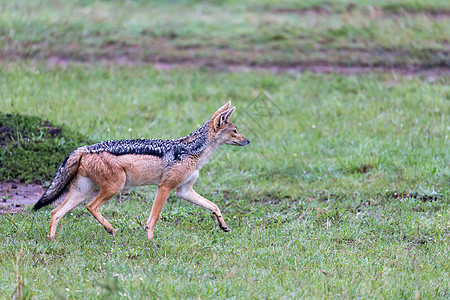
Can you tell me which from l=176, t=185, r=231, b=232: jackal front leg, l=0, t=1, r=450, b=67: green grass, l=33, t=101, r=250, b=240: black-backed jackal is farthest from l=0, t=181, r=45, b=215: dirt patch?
l=0, t=1, r=450, b=67: green grass

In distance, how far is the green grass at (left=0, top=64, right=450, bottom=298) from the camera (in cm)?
526

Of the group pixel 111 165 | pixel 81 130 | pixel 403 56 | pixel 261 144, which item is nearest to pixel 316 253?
pixel 111 165

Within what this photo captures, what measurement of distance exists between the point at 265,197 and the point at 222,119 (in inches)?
66.3

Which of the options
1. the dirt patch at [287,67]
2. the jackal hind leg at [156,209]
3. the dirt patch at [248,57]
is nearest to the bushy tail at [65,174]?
the jackal hind leg at [156,209]

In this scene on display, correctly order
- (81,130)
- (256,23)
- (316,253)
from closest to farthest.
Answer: (316,253), (81,130), (256,23)

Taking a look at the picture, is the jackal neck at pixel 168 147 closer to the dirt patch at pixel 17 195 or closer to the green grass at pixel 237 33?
the dirt patch at pixel 17 195

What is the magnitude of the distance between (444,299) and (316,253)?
138 centimetres

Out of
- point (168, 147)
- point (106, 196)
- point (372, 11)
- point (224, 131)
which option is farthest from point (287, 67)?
point (106, 196)

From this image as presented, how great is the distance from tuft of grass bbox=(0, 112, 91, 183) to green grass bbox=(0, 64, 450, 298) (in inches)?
24.6

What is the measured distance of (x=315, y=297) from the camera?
488cm

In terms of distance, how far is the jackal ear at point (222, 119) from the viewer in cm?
676

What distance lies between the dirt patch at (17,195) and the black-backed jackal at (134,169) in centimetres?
110

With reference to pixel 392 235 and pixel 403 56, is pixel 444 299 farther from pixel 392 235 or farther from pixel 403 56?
pixel 403 56

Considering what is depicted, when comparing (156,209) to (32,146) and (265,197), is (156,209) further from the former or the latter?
(32,146)
